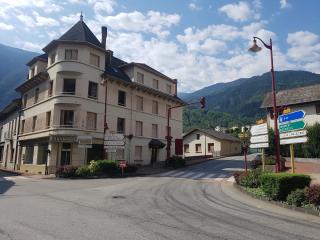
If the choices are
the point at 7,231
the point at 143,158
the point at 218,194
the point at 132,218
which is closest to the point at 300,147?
the point at 143,158

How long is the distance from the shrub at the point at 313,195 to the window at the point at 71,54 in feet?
83.3

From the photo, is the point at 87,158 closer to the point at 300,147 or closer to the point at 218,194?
the point at 218,194

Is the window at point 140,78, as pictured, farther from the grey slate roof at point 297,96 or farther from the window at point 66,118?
the grey slate roof at point 297,96

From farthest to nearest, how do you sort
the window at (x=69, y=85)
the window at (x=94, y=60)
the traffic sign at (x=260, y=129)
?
the window at (x=94, y=60), the window at (x=69, y=85), the traffic sign at (x=260, y=129)

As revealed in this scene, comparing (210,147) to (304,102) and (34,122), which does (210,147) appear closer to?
(304,102)

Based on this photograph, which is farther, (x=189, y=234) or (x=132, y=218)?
(x=132, y=218)

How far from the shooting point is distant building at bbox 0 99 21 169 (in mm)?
41156

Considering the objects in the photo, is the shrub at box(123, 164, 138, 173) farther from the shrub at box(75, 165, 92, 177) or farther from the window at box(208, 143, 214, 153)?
the window at box(208, 143, 214, 153)

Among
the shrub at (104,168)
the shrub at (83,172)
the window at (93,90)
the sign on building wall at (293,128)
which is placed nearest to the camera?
the sign on building wall at (293,128)

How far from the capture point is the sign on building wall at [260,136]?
17033 mm

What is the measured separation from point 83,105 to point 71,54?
5.14 m

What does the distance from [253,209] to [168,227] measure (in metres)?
4.51

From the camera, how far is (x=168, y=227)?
25.5 feet

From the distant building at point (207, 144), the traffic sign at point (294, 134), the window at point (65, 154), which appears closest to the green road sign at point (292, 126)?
the traffic sign at point (294, 134)
